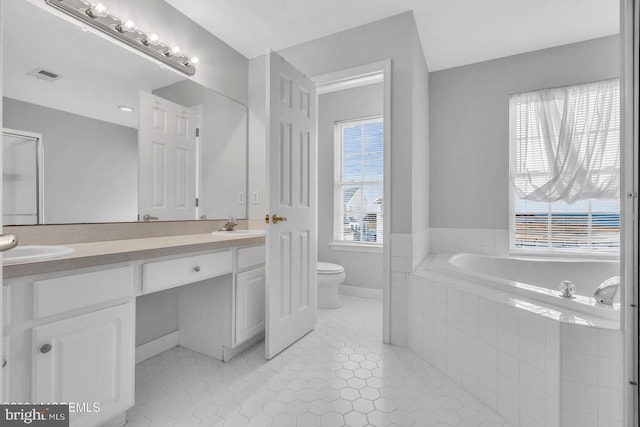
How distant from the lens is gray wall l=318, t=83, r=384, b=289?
11.4 ft

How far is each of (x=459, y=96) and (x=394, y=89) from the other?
117 centimetres

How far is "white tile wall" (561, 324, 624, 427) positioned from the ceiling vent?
2641 mm

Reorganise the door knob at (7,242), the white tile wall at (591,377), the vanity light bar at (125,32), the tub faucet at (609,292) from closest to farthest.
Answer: the door knob at (7,242), the white tile wall at (591,377), the tub faucet at (609,292), the vanity light bar at (125,32)

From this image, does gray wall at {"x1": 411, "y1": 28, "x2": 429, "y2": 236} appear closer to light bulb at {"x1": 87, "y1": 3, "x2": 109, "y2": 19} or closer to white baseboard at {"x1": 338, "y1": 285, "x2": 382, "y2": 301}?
white baseboard at {"x1": 338, "y1": 285, "x2": 382, "y2": 301}

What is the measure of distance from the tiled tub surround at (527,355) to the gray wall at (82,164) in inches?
79.8

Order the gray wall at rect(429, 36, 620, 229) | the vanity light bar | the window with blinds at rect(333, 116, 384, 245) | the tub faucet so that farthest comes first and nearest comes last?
the window with blinds at rect(333, 116, 384, 245), the gray wall at rect(429, 36, 620, 229), the vanity light bar, the tub faucet

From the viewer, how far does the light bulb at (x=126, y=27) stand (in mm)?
1825

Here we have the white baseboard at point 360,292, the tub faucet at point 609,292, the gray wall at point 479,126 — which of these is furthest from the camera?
the white baseboard at point 360,292

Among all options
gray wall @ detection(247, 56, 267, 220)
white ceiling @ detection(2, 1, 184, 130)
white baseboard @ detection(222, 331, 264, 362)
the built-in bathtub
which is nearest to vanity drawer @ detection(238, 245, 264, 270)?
white baseboard @ detection(222, 331, 264, 362)

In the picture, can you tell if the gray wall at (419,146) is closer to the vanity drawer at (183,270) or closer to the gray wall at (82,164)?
the vanity drawer at (183,270)

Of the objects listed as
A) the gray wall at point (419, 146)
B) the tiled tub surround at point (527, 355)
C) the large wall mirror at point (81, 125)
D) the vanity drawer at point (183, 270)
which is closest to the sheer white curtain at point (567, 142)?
the gray wall at point (419, 146)

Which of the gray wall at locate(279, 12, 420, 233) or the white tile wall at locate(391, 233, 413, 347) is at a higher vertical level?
the gray wall at locate(279, 12, 420, 233)

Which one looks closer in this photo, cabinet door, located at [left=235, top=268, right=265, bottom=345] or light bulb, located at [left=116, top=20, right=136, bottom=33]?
light bulb, located at [left=116, top=20, right=136, bottom=33]

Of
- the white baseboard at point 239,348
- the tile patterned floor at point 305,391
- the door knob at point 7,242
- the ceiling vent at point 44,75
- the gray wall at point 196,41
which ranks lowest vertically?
the tile patterned floor at point 305,391
